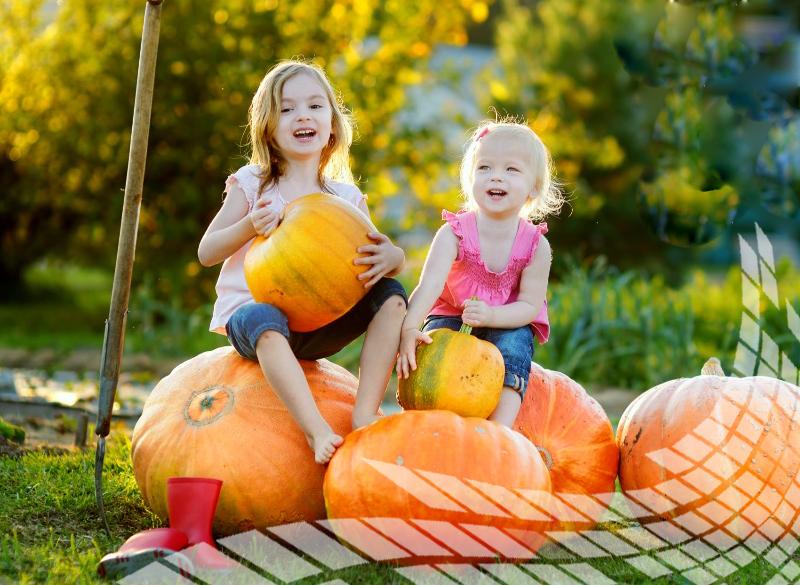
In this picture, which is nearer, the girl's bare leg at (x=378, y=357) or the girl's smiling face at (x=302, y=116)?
the girl's bare leg at (x=378, y=357)

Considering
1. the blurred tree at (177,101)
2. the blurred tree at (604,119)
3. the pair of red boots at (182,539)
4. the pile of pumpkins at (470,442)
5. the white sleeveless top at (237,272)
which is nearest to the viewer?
the pair of red boots at (182,539)

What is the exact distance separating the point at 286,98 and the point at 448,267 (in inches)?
30.3

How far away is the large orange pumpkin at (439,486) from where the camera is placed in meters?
2.48

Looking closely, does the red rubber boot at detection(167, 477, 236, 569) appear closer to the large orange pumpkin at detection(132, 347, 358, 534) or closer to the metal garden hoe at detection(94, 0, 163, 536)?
the large orange pumpkin at detection(132, 347, 358, 534)

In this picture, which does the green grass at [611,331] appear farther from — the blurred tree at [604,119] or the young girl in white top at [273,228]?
the young girl in white top at [273,228]

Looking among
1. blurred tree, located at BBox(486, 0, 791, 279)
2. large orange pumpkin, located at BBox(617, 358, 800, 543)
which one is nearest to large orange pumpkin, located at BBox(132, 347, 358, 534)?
large orange pumpkin, located at BBox(617, 358, 800, 543)

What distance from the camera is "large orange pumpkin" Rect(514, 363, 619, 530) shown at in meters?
2.95

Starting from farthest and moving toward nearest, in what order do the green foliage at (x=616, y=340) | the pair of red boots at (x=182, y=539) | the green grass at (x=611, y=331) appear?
the green grass at (x=611, y=331)
the green foliage at (x=616, y=340)
the pair of red boots at (x=182, y=539)

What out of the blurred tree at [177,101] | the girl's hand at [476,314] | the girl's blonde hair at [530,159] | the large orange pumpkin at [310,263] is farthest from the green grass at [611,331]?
the large orange pumpkin at [310,263]

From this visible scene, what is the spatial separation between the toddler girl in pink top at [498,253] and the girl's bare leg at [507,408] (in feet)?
0.18

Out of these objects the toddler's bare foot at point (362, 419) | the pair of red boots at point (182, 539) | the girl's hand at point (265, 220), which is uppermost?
the girl's hand at point (265, 220)

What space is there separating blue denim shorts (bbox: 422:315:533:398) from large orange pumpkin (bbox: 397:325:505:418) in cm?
12

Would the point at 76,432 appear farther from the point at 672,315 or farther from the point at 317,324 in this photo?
the point at 672,315

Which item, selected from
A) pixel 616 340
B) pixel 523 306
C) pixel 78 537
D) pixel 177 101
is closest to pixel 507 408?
pixel 523 306
